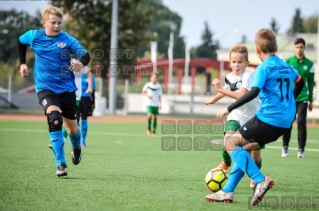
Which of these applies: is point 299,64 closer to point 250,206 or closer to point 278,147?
point 278,147

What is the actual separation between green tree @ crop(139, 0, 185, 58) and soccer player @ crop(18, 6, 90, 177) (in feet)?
315

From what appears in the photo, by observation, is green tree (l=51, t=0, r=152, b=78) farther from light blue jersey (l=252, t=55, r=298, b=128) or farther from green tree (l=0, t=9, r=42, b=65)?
light blue jersey (l=252, t=55, r=298, b=128)

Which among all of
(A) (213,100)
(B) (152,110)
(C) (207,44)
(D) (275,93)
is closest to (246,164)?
(D) (275,93)

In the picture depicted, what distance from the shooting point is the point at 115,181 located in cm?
783

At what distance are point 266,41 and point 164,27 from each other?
101m

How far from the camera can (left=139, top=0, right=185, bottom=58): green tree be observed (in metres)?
106

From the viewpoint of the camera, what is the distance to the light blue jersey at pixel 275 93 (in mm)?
6090

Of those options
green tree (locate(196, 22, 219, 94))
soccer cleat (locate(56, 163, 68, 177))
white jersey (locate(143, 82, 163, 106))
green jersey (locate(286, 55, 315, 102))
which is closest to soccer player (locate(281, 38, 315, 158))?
green jersey (locate(286, 55, 315, 102))

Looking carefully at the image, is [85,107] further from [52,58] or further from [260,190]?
[260,190]

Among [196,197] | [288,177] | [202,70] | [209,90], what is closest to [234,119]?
[196,197]

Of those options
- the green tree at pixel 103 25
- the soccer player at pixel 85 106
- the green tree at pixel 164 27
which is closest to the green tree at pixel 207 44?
the green tree at pixel 164 27

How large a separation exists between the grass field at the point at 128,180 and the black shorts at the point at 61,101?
2.97 ft

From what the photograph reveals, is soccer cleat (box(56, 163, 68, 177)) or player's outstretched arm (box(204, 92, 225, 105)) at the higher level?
player's outstretched arm (box(204, 92, 225, 105))

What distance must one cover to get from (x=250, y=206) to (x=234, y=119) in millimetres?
1643
